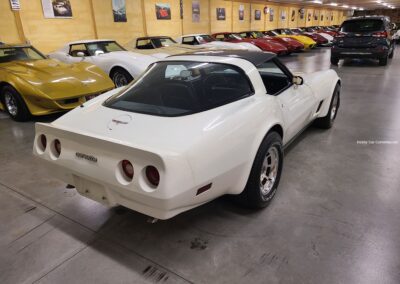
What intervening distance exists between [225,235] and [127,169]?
34.1 inches

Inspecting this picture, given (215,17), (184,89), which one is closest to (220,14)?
(215,17)

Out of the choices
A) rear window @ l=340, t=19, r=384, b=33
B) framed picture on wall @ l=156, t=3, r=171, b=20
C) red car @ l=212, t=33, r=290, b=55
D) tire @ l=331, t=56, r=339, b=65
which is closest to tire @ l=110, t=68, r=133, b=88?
red car @ l=212, t=33, r=290, b=55

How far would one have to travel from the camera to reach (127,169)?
1736 mm

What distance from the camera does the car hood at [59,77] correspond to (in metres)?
4.57

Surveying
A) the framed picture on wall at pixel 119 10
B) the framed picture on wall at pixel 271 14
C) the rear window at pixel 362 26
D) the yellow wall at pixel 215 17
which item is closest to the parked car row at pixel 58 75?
the framed picture on wall at pixel 119 10

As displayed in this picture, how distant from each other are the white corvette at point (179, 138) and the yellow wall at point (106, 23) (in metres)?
8.68

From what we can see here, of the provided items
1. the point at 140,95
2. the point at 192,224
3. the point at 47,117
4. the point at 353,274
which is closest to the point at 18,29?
the point at 47,117

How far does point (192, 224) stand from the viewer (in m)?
2.23

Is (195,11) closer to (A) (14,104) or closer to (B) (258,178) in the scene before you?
(A) (14,104)

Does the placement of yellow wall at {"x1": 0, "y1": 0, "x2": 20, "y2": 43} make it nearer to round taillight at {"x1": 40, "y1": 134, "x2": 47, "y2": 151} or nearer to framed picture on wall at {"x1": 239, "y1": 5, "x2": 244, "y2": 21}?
round taillight at {"x1": 40, "y1": 134, "x2": 47, "y2": 151}

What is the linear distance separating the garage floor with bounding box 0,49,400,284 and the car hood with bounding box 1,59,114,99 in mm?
1747

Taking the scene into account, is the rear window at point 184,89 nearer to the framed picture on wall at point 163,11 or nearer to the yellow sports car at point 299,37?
the framed picture on wall at point 163,11

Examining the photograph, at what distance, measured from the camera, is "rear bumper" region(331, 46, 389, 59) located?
9086mm

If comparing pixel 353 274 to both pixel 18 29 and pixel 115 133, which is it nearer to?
pixel 115 133
